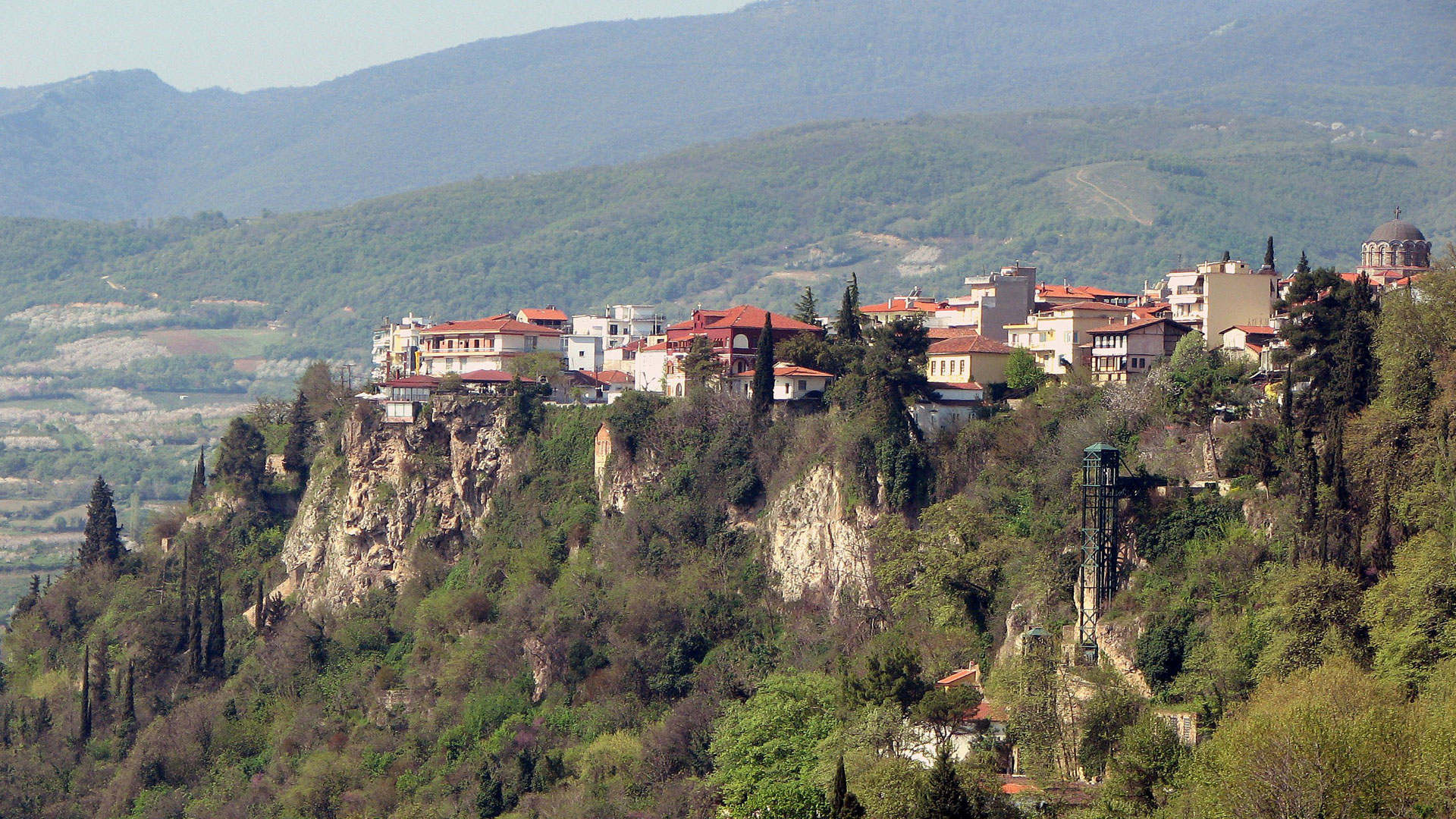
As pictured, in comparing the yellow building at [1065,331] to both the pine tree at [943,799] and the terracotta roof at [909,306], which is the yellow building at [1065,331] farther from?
the pine tree at [943,799]

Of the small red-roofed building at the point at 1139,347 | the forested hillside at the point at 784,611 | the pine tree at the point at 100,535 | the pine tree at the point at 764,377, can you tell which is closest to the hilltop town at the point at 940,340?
the small red-roofed building at the point at 1139,347

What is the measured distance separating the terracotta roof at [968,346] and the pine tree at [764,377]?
5114 mm

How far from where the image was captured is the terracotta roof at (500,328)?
289ft

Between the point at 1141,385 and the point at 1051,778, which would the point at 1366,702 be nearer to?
the point at 1051,778

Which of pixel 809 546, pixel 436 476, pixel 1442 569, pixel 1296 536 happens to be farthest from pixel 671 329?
pixel 1442 569

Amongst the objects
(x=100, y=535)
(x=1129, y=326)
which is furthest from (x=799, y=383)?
(x=100, y=535)

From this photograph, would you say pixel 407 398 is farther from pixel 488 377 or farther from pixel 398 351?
pixel 398 351

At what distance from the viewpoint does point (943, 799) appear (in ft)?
156

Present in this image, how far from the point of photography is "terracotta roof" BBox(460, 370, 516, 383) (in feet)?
272

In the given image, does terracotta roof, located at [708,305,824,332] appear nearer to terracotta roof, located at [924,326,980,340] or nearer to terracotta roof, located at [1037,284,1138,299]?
terracotta roof, located at [924,326,980,340]

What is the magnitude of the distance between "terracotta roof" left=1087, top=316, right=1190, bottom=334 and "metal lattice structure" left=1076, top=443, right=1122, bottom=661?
11.3 meters

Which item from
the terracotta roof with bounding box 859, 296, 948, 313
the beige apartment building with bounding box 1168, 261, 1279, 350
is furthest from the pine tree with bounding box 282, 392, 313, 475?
the beige apartment building with bounding box 1168, 261, 1279, 350

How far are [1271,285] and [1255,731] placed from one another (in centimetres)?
3045

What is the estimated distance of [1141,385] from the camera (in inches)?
2596
